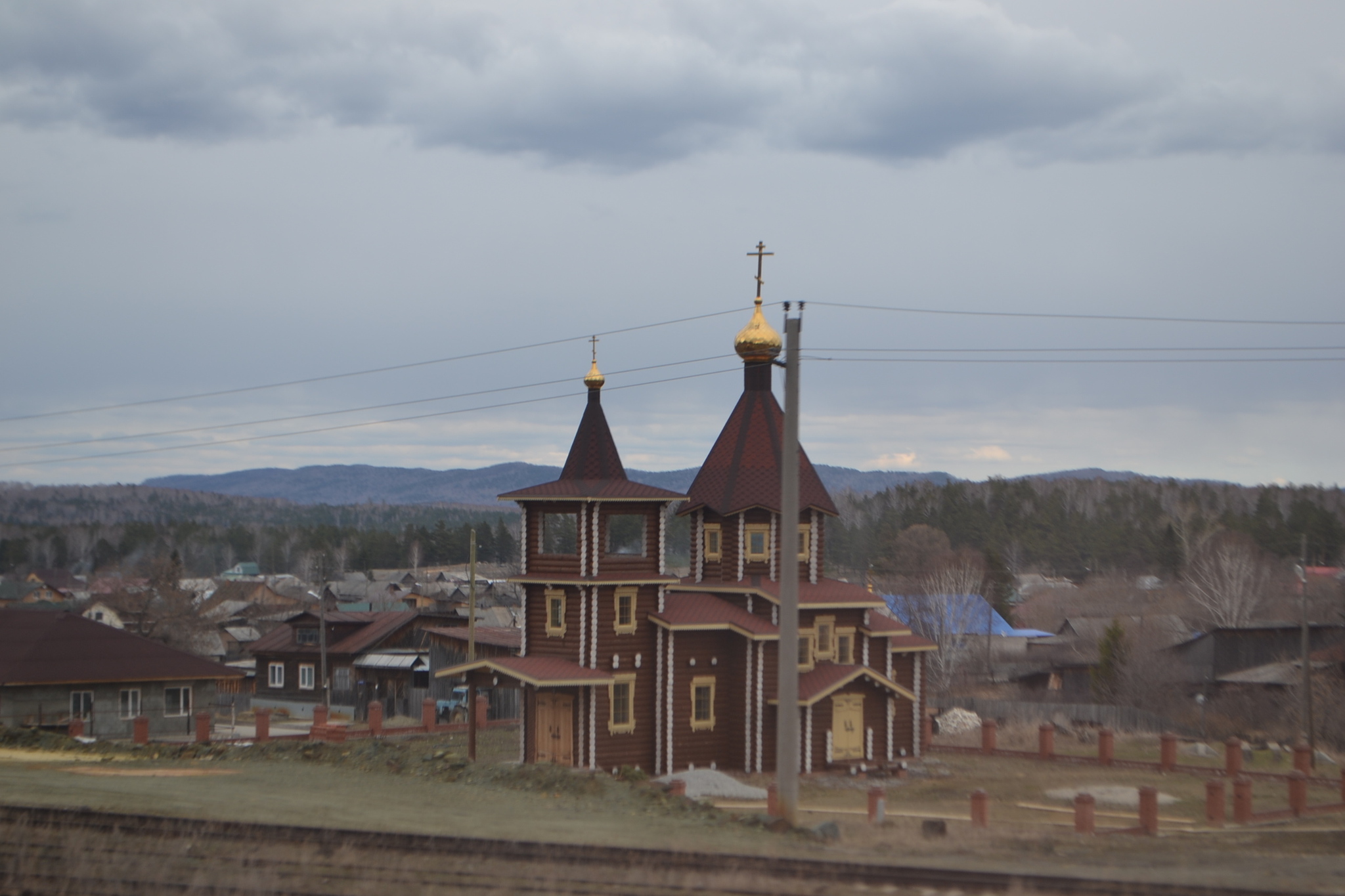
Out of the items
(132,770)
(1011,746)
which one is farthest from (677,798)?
(1011,746)

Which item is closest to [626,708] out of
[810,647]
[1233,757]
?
[810,647]

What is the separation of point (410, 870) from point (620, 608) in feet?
Result: 55.1

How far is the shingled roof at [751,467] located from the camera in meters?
32.5

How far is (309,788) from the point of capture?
21.0 m

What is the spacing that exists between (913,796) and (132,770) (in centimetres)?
1675

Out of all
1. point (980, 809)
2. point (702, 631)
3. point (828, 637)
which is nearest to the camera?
point (980, 809)

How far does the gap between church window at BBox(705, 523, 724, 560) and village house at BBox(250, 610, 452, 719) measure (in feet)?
70.9

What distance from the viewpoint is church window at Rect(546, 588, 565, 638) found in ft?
97.7

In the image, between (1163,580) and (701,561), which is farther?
(1163,580)

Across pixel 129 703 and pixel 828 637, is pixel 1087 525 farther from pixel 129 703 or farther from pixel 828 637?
pixel 129 703

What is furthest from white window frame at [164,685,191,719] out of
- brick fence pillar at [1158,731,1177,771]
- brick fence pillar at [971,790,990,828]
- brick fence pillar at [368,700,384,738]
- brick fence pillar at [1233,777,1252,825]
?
brick fence pillar at [1233,777,1252,825]

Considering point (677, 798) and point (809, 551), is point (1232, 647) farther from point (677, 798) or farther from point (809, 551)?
point (677, 798)

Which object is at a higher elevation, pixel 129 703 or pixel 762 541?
pixel 762 541

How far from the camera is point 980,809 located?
21672mm
